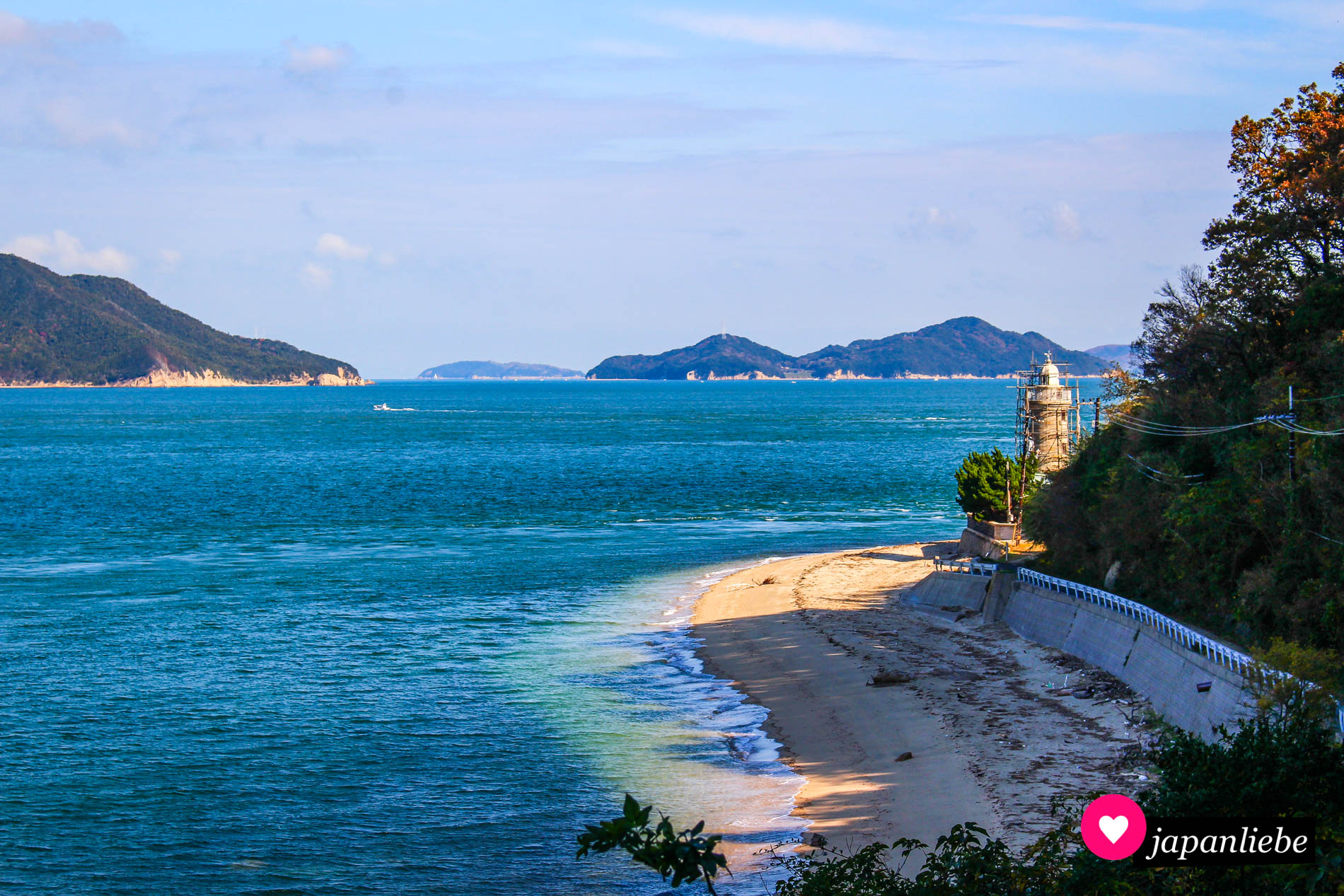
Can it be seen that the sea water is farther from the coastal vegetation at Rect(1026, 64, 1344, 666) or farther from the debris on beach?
the coastal vegetation at Rect(1026, 64, 1344, 666)

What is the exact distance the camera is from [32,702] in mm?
29141

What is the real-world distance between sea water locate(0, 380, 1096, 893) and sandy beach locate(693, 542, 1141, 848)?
1119mm

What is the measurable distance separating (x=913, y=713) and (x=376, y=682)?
50.1 feet

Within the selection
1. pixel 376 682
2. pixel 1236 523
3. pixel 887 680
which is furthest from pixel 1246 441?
pixel 376 682

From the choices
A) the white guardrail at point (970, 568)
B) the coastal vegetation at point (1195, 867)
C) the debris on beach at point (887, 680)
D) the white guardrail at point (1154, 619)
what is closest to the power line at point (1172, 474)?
the white guardrail at point (1154, 619)

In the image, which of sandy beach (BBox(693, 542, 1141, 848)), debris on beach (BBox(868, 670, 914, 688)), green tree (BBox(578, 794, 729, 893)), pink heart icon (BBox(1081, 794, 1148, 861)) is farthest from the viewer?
debris on beach (BBox(868, 670, 914, 688))

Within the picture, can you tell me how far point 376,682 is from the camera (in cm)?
3152

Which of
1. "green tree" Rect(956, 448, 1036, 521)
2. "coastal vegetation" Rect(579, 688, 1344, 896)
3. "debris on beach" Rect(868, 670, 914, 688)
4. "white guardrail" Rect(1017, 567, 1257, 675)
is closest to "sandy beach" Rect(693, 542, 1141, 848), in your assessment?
"debris on beach" Rect(868, 670, 914, 688)

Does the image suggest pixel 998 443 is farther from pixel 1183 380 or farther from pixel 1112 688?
pixel 1112 688

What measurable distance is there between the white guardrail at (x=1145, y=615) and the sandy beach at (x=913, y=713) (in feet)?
6.03

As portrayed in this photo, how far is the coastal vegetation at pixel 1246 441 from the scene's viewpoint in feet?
82.5

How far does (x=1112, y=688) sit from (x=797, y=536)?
35.0 meters

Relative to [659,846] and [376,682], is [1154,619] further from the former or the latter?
[659,846]

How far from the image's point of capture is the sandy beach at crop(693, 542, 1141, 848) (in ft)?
67.3
